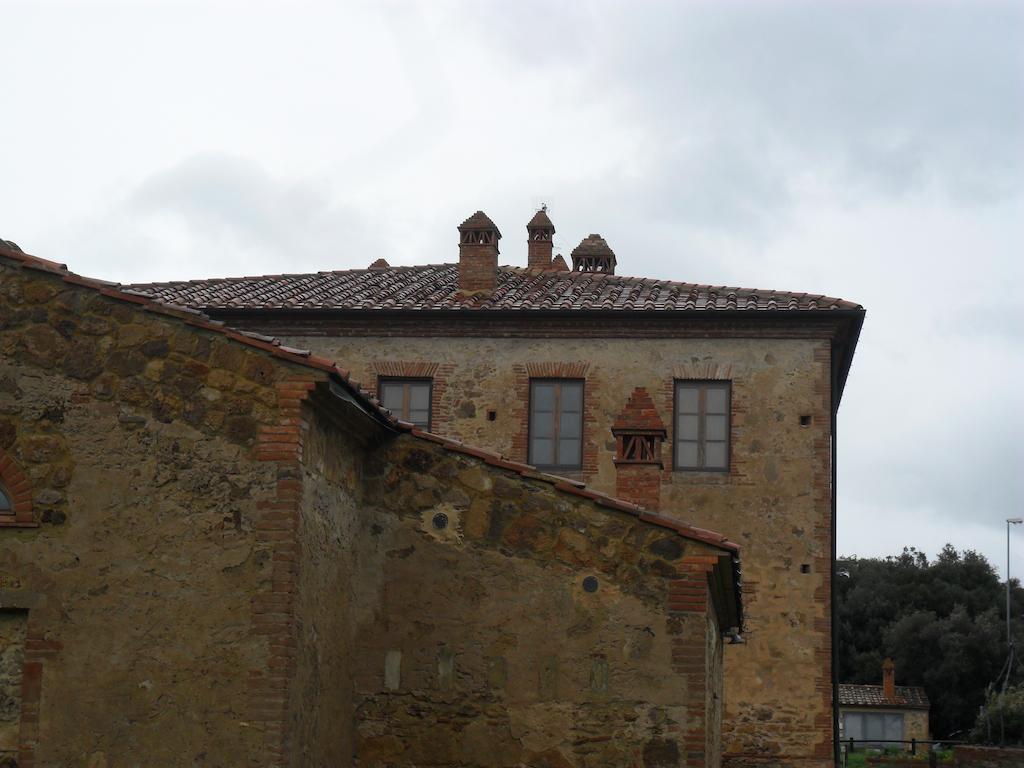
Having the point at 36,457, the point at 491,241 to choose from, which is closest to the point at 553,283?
the point at 491,241

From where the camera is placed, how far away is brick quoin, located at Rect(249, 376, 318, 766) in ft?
36.2

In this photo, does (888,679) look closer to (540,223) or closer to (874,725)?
(874,725)

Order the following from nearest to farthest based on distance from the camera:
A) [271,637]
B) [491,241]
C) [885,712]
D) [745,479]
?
[271,637] < [745,479] < [491,241] < [885,712]

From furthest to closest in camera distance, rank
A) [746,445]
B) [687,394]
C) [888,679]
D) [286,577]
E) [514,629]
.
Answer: [888,679]
[687,394]
[746,445]
[514,629]
[286,577]

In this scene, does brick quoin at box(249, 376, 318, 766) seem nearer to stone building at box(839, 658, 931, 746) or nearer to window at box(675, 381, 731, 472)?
window at box(675, 381, 731, 472)

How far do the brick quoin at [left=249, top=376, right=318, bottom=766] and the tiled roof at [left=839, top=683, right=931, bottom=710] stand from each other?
40.1 m

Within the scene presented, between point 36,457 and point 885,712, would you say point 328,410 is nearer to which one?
point 36,457

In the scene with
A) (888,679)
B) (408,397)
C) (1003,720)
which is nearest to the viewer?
(408,397)

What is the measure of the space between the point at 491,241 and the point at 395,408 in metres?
3.44

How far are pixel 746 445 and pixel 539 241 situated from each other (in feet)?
24.6

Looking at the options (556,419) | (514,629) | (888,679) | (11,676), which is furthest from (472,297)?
(888,679)

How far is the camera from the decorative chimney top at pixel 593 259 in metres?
27.5

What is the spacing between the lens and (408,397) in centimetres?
2278

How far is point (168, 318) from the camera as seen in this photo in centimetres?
1180
